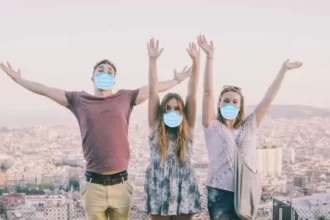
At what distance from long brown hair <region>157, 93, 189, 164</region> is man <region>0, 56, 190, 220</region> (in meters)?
0.11

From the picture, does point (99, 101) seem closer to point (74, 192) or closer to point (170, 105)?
point (170, 105)

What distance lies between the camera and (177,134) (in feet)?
8.18

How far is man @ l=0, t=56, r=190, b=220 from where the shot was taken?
97.0 inches

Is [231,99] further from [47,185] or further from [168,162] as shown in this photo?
[47,185]

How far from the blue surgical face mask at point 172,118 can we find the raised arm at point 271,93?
0.34m

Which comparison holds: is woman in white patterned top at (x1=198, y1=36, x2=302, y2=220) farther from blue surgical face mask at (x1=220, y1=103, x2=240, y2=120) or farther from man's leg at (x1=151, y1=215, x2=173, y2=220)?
man's leg at (x1=151, y1=215, x2=173, y2=220)

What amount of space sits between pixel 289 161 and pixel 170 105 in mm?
1446

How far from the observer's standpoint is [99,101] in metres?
2.50

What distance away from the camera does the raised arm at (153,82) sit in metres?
2.50

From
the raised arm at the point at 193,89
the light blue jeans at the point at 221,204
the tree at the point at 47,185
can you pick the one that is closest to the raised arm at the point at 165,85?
the raised arm at the point at 193,89

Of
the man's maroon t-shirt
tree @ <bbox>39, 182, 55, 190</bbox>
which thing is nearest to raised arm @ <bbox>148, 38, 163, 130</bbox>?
the man's maroon t-shirt

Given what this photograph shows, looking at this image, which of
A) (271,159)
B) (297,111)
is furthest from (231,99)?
(297,111)

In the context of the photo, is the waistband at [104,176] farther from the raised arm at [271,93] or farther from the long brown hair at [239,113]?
the raised arm at [271,93]

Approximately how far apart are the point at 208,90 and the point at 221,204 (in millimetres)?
476
